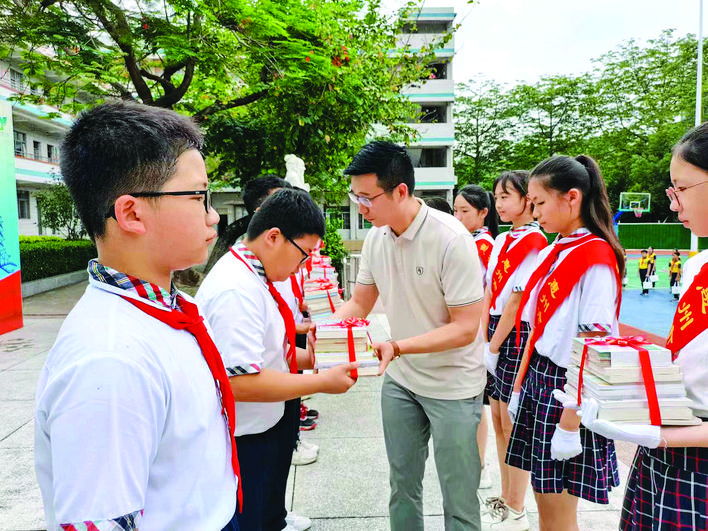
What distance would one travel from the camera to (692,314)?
159cm

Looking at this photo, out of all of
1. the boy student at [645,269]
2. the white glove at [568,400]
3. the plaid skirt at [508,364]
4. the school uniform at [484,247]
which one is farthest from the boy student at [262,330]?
the boy student at [645,269]

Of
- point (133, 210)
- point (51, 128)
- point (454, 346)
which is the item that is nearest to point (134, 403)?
point (133, 210)

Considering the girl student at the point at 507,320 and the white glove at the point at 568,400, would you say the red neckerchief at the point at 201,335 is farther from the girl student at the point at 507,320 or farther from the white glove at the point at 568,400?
the girl student at the point at 507,320

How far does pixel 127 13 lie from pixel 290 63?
266 cm

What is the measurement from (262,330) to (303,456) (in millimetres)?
2356

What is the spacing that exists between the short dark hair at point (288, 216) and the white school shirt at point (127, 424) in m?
0.99

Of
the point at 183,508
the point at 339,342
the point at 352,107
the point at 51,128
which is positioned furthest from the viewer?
the point at 51,128

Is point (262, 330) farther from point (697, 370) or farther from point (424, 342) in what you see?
point (697, 370)

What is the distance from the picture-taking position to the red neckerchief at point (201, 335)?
3.56 feet

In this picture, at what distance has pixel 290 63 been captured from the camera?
782 cm

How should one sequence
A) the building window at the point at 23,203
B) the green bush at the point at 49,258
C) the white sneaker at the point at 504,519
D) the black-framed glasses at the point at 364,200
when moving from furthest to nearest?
the building window at the point at 23,203
the green bush at the point at 49,258
the white sneaker at the point at 504,519
the black-framed glasses at the point at 364,200

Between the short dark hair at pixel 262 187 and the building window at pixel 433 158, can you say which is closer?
the short dark hair at pixel 262 187

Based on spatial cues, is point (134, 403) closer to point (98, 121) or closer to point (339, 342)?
point (98, 121)

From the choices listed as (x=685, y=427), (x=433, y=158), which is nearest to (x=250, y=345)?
(x=685, y=427)
